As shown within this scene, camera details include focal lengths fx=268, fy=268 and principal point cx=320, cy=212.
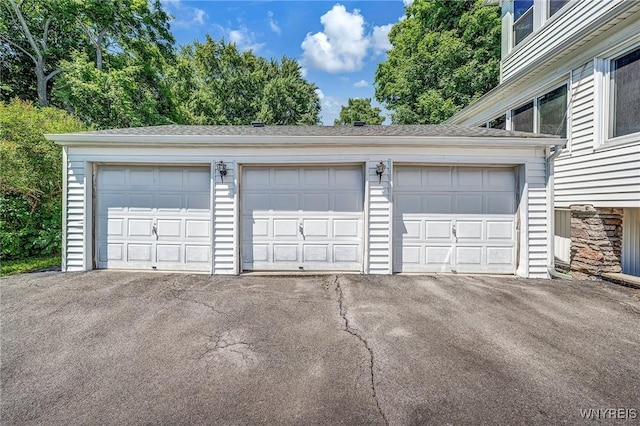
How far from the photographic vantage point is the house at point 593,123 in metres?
4.54

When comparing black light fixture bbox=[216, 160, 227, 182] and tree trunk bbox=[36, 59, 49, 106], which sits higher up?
tree trunk bbox=[36, 59, 49, 106]

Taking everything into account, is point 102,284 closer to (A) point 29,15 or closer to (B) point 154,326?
(B) point 154,326

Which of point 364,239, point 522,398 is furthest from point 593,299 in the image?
point 364,239

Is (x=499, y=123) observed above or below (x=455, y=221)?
above

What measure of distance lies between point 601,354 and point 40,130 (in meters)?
10.4

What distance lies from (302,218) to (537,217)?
453 centimetres

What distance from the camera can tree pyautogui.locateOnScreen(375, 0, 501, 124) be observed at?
40.3ft

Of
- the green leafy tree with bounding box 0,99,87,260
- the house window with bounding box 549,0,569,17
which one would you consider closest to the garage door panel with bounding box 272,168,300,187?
the green leafy tree with bounding box 0,99,87,260

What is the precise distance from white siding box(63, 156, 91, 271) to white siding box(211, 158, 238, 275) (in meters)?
2.64

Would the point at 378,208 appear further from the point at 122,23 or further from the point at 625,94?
the point at 122,23

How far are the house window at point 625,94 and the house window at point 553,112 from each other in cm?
87

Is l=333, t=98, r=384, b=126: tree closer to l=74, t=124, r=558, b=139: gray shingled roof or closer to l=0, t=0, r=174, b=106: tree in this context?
l=0, t=0, r=174, b=106: tree

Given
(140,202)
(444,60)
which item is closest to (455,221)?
(140,202)

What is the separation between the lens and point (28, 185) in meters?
6.00
